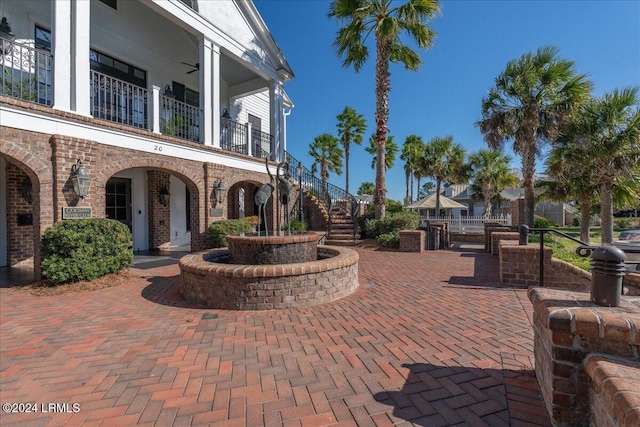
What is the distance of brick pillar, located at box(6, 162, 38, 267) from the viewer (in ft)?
25.1

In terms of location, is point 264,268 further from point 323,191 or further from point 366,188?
point 366,188

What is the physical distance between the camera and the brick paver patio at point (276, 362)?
2.14m

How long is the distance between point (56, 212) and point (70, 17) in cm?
424

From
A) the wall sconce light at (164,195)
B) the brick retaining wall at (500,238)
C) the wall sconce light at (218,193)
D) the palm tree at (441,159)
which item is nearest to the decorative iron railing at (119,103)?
the wall sconce light at (164,195)

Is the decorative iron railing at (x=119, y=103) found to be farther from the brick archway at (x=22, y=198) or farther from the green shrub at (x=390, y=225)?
the green shrub at (x=390, y=225)

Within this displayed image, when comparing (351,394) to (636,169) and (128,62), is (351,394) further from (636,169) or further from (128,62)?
(636,169)

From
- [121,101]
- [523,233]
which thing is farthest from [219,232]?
[523,233]

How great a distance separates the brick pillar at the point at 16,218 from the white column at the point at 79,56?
9.85ft

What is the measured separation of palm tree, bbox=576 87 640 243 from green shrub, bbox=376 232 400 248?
6866mm

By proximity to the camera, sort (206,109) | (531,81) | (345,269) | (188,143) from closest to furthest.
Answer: (345,269) → (188,143) → (206,109) → (531,81)

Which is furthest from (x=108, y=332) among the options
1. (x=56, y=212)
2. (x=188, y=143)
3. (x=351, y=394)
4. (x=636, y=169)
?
(x=636, y=169)

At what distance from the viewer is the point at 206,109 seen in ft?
31.4

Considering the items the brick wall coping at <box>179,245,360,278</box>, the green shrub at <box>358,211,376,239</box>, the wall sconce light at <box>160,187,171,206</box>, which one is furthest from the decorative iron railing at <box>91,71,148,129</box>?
the green shrub at <box>358,211,376,239</box>

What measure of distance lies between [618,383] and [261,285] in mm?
3720
